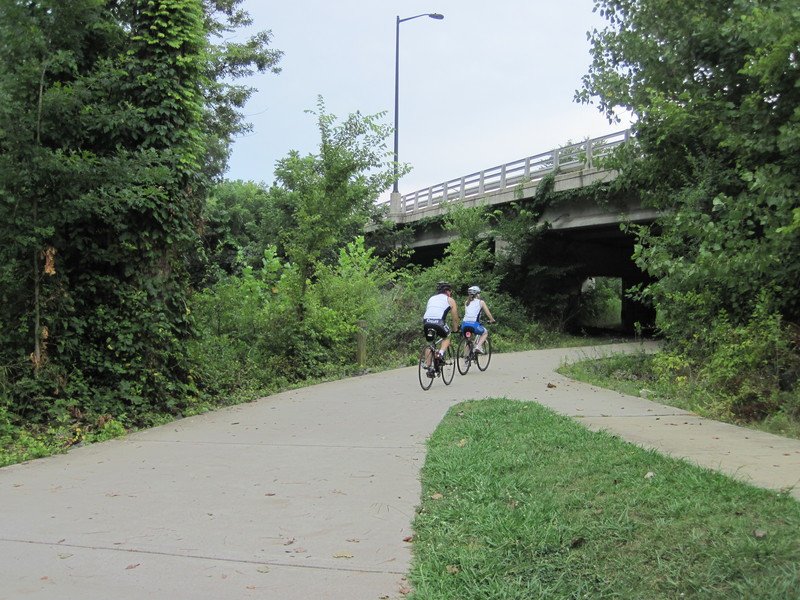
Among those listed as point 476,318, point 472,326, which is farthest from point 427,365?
point 476,318

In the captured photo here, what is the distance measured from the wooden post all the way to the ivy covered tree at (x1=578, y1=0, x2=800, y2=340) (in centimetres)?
604

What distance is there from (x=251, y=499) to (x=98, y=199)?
4.51 m

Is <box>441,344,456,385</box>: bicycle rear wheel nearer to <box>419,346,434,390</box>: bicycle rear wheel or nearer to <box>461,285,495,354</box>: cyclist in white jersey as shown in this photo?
<box>419,346,434,390</box>: bicycle rear wheel

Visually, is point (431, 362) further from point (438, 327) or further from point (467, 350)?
point (467, 350)

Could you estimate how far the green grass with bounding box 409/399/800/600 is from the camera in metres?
3.35

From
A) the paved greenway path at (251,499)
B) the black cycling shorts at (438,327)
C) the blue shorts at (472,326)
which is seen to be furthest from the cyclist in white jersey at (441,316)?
the paved greenway path at (251,499)

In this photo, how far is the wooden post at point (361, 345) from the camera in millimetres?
14945

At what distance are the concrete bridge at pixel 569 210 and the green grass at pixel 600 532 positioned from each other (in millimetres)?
11627

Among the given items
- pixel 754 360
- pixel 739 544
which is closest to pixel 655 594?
pixel 739 544

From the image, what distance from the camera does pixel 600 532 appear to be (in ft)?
13.1

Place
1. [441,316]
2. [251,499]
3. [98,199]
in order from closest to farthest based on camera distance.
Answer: [251,499] → [98,199] → [441,316]

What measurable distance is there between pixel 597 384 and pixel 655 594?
904cm

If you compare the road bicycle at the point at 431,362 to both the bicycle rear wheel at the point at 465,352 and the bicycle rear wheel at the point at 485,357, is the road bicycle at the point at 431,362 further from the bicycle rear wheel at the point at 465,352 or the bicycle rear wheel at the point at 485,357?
the bicycle rear wheel at the point at 485,357

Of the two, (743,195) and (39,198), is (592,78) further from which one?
(39,198)
